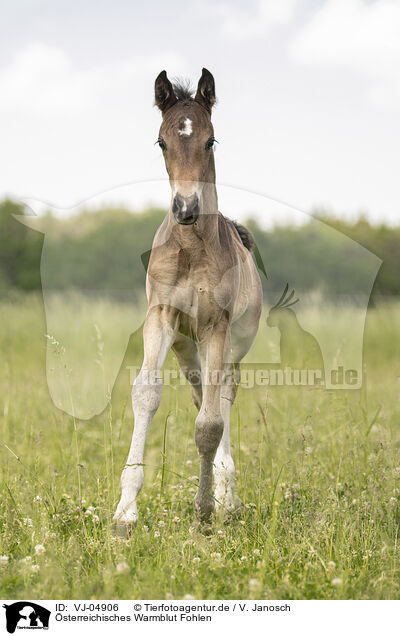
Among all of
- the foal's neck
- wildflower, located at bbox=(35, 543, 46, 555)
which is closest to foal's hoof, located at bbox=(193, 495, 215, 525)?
wildflower, located at bbox=(35, 543, 46, 555)

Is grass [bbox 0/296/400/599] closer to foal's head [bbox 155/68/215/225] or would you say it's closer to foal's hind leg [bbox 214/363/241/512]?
foal's hind leg [bbox 214/363/241/512]

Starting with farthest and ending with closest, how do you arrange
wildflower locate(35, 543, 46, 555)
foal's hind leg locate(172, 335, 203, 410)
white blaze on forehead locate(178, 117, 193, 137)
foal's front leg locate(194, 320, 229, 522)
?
foal's hind leg locate(172, 335, 203, 410) < foal's front leg locate(194, 320, 229, 522) < white blaze on forehead locate(178, 117, 193, 137) < wildflower locate(35, 543, 46, 555)

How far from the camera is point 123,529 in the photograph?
3.70 m

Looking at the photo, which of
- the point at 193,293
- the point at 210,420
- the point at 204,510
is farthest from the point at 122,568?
the point at 193,293

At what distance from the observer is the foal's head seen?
365 centimetres

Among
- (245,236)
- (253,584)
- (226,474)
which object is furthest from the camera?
(245,236)

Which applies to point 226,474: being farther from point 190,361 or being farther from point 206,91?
A: point 206,91

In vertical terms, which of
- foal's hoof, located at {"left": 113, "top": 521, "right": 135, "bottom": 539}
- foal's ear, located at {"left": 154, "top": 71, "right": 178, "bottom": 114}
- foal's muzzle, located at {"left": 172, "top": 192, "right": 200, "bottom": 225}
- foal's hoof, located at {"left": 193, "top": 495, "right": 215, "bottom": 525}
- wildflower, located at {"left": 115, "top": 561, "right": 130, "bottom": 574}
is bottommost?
wildflower, located at {"left": 115, "top": 561, "right": 130, "bottom": 574}

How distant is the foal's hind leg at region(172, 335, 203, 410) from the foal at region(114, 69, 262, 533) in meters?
0.23

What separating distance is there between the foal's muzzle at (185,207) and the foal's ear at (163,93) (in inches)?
30.3

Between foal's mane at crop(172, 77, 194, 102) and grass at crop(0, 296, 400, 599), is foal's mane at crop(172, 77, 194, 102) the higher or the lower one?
the higher one

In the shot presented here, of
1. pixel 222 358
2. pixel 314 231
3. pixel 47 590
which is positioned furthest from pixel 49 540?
pixel 314 231

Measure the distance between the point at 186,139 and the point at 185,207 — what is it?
49cm

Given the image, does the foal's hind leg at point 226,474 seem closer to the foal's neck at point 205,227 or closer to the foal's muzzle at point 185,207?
the foal's neck at point 205,227
